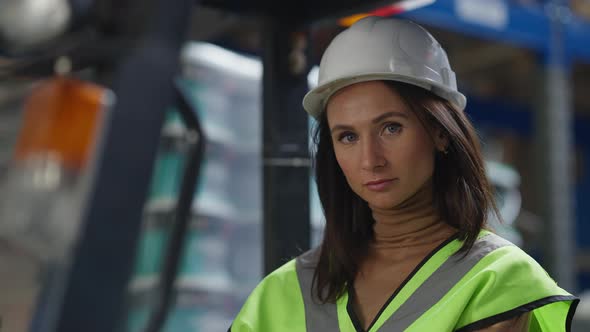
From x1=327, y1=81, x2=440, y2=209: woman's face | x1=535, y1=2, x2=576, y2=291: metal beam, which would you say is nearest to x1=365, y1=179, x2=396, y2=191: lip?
x1=327, y1=81, x2=440, y2=209: woman's face

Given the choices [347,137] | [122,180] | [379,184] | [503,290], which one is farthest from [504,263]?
[122,180]

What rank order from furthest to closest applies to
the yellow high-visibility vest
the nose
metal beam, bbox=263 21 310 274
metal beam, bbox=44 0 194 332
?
metal beam, bbox=263 21 310 274 → the nose → the yellow high-visibility vest → metal beam, bbox=44 0 194 332

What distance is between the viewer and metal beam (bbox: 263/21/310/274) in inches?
82.7

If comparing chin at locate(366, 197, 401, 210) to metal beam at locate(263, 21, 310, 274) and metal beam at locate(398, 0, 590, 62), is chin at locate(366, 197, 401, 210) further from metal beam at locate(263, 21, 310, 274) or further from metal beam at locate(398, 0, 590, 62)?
metal beam at locate(398, 0, 590, 62)

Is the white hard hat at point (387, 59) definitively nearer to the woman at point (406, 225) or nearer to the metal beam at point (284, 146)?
the woman at point (406, 225)

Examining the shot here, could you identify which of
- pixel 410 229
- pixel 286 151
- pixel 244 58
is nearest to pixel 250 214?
pixel 244 58

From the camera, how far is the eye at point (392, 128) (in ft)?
4.81

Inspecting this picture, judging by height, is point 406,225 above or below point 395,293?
above

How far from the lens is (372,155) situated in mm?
1453

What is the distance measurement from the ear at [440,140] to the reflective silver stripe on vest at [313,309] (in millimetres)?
361

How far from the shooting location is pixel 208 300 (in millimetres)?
3791

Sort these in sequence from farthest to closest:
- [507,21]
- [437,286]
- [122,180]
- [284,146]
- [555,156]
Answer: [555,156] → [507,21] → [284,146] → [437,286] → [122,180]

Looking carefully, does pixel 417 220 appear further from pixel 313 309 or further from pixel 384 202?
pixel 313 309

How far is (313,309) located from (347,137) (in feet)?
1.11
